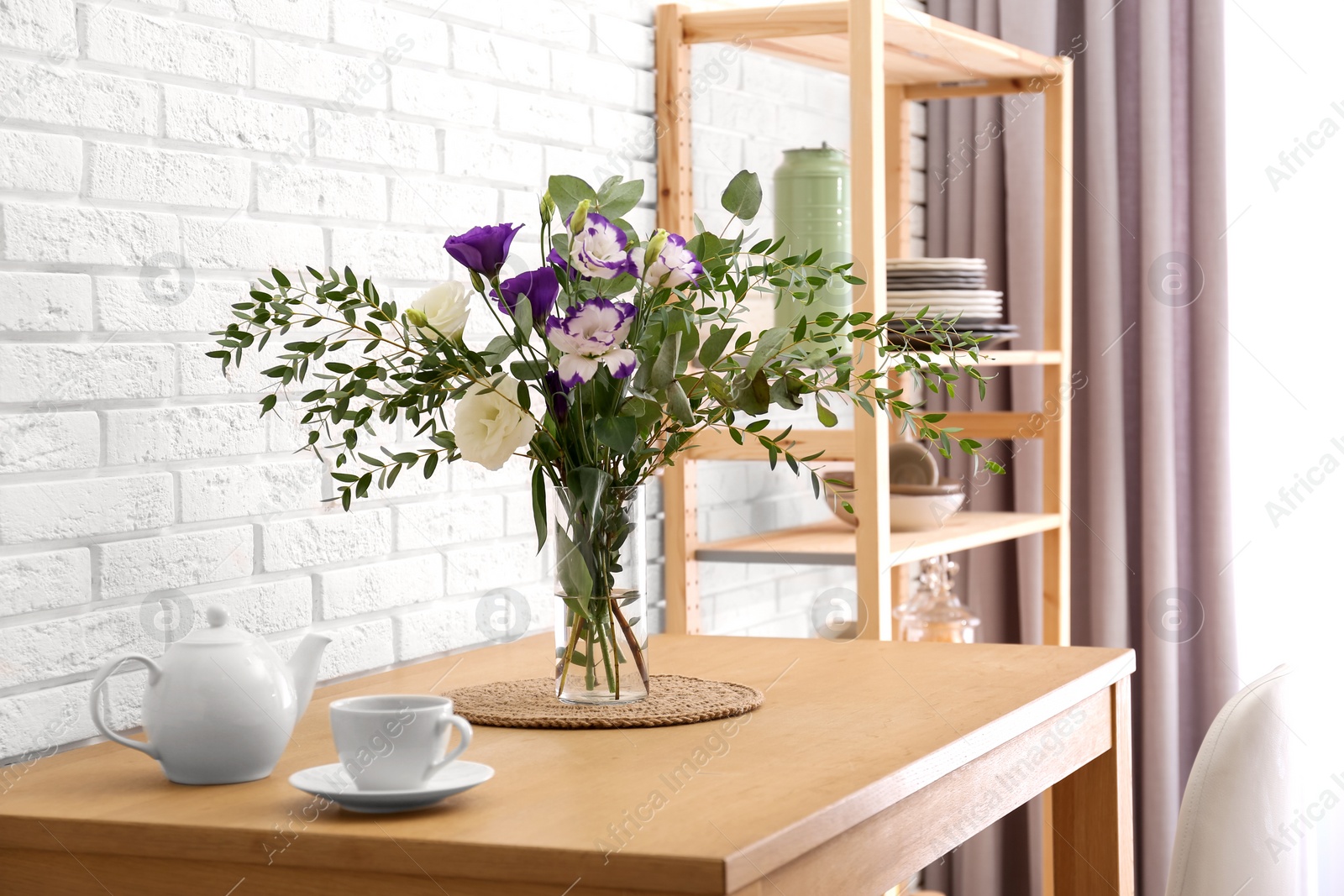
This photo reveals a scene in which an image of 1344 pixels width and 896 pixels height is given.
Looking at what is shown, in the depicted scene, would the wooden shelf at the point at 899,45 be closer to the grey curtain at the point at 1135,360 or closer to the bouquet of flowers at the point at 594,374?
the grey curtain at the point at 1135,360

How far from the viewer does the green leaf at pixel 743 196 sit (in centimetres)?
133

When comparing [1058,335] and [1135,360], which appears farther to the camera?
[1135,360]

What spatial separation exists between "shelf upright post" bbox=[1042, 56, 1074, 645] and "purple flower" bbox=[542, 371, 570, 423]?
4.97 ft

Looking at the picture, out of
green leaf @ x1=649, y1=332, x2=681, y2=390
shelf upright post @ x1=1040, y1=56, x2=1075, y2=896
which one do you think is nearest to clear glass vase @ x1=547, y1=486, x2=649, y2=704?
green leaf @ x1=649, y1=332, x2=681, y2=390

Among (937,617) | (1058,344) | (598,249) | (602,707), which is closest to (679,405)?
(598,249)

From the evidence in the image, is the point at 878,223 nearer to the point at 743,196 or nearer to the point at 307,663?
the point at 743,196

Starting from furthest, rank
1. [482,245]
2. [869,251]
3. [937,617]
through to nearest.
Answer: [937,617], [869,251], [482,245]

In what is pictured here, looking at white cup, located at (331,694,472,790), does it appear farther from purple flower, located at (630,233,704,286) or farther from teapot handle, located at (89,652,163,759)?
purple flower, located at (630,233,704,286)

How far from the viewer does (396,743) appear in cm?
106

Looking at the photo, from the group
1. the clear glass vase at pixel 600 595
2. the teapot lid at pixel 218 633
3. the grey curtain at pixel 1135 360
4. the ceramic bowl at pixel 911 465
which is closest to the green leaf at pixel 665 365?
the clear glass vase at pixel 600 595

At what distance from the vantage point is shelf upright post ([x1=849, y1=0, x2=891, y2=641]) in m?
2.03

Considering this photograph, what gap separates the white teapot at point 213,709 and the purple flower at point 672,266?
448 mm

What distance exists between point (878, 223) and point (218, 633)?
1160 millimetres

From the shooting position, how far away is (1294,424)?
263cm
